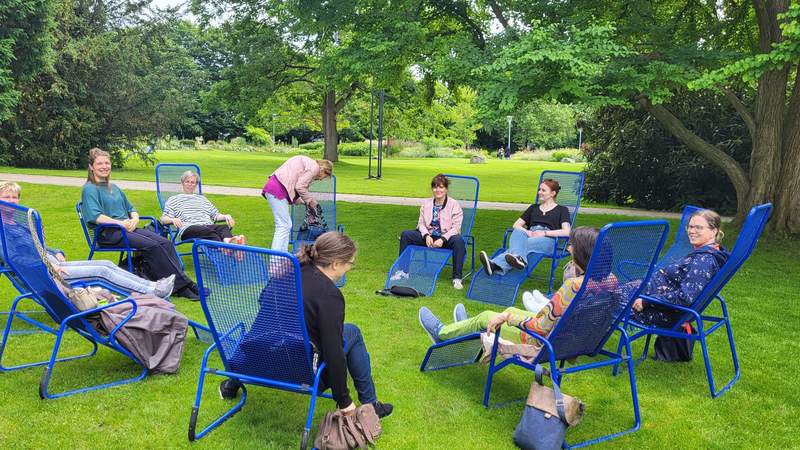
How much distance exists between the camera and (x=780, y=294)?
21.5 ft

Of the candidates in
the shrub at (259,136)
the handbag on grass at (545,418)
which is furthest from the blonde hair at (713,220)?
the shrub at (259,136)

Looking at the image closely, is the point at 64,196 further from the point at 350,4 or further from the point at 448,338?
the point at 448,338

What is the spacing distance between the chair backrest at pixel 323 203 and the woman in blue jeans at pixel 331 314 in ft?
14.3

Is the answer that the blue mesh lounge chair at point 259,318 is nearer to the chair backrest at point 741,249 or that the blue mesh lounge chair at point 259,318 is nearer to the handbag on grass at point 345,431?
the handbag on grass at point 345,431

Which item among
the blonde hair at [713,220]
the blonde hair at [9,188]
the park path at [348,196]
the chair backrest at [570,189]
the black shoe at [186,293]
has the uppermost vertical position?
the blonde hair at [713,220]

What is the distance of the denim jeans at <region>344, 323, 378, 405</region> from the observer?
3123 millimetres

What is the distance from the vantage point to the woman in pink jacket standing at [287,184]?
6.64 metres

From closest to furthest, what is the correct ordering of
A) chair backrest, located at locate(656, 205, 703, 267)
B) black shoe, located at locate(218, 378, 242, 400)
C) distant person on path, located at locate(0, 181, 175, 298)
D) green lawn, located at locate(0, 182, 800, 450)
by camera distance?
1. green lawn, located at locate(0, 182, 800, 450)
2. black shoe, located at locate(218, 378, 242, 400)
3. distant person on path, located at locate(0, 181, 175, 298)
4. chair backrest, located at locate(656, 205, 703, 267)

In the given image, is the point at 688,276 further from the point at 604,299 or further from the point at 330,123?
the point at 330,123

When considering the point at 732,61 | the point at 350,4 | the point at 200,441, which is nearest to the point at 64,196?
the point at 350,4

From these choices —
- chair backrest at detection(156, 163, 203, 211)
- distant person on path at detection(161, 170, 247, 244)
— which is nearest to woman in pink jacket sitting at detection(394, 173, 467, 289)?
distant person on path at detection(161, 170, 247, 244)

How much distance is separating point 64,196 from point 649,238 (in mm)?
12348

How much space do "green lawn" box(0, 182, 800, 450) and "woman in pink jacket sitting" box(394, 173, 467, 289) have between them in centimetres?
127

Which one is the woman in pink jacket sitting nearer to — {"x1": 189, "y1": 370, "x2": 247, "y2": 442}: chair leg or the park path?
{"x1": 189, "y1": 370, "x2": 247, "y2": 442}: chair leg
